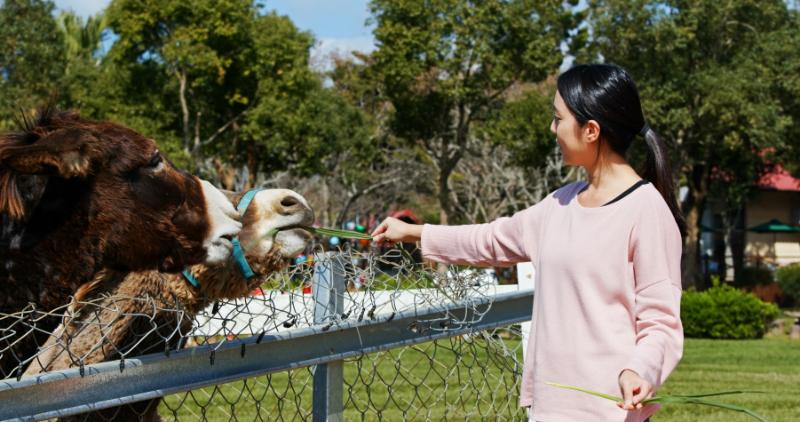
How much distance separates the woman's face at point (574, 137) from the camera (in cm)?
269

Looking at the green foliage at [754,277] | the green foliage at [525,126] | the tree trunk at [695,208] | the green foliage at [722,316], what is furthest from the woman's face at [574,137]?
the green foliage at [754,277]

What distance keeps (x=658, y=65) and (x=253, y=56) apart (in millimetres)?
10527

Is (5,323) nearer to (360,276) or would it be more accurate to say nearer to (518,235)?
(360,276)

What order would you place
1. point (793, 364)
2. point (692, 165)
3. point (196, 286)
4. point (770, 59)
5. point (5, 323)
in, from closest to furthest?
point (5, 323) → point (196, 286) → point (793, 364) → point (770, 59) → point (692, 165)

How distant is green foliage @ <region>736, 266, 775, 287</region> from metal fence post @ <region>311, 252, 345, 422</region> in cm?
3174

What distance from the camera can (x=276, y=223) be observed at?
3260mm

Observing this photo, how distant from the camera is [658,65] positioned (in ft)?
84.0

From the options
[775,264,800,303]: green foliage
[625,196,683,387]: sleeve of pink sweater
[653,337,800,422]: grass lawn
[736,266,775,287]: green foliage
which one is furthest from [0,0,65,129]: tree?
[625,196,683,387]: sleeve of pink sweater

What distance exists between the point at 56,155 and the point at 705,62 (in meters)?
25.2

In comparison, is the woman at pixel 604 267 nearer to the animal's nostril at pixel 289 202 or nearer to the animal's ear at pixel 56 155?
the animal's nostril at pixel 289 202

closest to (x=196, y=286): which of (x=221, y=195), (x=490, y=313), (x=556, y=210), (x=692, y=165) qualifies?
→ (x=221, y=195)

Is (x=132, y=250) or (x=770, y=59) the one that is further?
(x=770, y=59)

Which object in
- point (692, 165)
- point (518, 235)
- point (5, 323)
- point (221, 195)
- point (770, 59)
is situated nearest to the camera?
point (5, 323)

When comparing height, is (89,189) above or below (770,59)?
below
